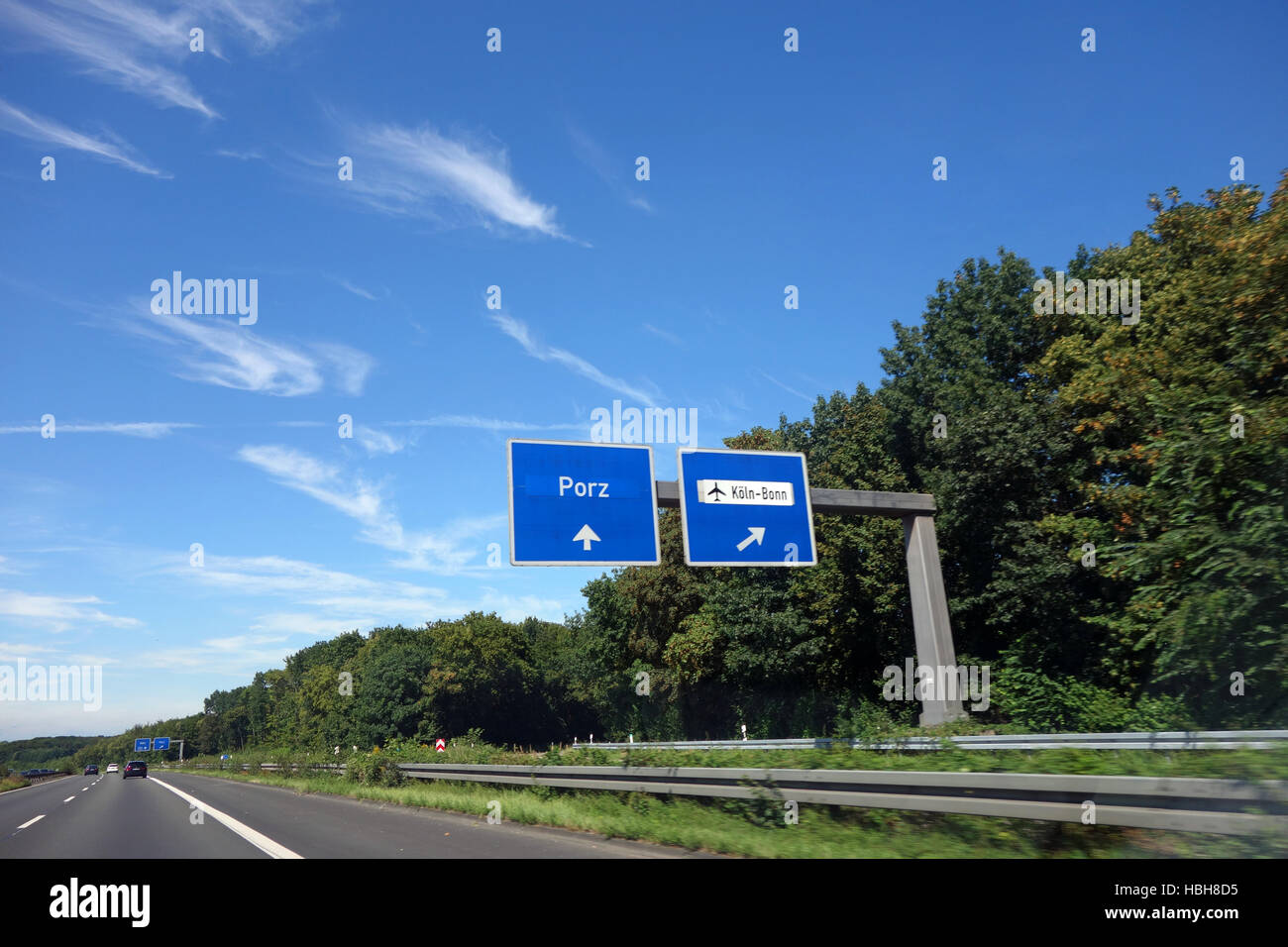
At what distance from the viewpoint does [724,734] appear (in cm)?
4572

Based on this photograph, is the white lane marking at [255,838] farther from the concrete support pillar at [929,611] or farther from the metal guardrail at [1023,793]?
the concrete support pillar at [929,611]

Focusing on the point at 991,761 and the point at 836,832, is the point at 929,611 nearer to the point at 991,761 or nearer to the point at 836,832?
the point at 991,761

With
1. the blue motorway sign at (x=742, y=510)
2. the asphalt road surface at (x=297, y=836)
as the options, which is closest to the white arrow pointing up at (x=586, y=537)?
the blue motorway sign at (x=742, y=510)

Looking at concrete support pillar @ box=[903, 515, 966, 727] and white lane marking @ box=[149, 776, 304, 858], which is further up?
concrete support pillar @ box=[903, 515, 966, 727]

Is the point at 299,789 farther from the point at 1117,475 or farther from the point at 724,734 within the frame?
the point at 1117,475

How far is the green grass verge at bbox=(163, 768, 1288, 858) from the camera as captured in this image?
254 inches

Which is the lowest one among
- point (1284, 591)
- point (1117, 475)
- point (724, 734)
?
point (724, 734)

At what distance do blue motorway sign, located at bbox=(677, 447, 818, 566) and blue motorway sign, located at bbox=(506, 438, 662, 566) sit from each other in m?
0.74

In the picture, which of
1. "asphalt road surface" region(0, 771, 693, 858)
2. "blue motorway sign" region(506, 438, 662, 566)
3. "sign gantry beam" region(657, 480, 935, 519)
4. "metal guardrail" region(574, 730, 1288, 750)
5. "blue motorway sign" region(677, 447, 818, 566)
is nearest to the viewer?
"metal guardrail" region(574, 730, 1288, 750)

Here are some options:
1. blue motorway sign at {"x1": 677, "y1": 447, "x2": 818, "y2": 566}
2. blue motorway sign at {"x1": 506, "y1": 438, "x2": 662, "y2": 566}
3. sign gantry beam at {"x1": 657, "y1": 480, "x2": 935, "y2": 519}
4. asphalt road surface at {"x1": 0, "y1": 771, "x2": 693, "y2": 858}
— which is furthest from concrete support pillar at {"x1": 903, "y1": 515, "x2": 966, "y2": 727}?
asphalt road surface at {"x1": 0, "y1": 771, "x2": 693, "y2": 858}

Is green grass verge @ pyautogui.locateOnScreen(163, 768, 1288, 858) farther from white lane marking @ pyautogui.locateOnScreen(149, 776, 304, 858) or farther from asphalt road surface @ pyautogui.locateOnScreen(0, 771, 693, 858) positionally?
white lane marking @ pyautogui.locateOnScreen(149, 776, 304, 858)
